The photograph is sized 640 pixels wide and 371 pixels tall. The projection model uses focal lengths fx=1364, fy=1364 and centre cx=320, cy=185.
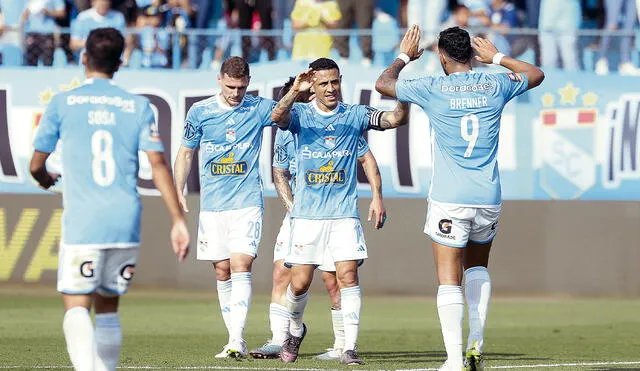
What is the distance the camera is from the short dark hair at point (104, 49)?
7.88m

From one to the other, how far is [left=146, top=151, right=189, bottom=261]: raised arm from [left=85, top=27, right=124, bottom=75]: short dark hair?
567mm

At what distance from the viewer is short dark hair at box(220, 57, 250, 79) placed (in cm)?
1165

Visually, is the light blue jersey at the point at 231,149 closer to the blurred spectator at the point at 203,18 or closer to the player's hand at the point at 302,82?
the player's hand at the point at 302,82

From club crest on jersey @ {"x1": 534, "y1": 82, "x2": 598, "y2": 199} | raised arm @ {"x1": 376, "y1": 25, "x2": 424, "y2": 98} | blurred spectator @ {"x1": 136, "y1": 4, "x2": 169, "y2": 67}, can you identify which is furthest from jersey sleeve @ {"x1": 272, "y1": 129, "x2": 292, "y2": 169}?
club crest on jersey @ {"x1": 534, "y1": 82, "x2": 598, "y2": 199}

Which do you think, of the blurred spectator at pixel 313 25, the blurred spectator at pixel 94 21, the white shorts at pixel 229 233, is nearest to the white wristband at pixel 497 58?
the white shorts at pixel 229 233

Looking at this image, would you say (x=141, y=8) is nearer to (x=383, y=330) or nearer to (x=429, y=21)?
(x=429, y=21)

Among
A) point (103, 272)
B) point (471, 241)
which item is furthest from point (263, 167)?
point (103, 272)

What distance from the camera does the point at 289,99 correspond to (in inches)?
407

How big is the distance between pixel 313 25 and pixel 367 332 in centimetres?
565

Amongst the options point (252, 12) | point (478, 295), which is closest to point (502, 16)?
point (252, 12)

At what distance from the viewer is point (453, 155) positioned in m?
9.59

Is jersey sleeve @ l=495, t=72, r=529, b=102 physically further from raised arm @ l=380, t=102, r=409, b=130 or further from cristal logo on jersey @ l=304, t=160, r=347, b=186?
cristal logo on jersey @ l=304, t=160, r=347, b=186

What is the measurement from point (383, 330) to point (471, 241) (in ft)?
17.7

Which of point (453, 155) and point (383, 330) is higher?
point (453, 155)
